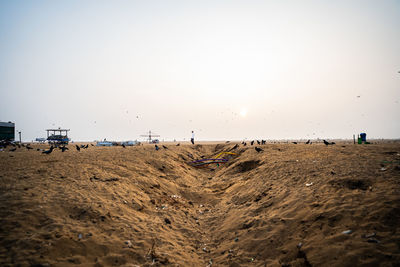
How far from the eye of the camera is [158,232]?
24.9 ft

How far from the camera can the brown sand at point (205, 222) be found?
4926mm

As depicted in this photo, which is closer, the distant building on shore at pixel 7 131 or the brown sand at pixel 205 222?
the brown sand at pixel 205 222

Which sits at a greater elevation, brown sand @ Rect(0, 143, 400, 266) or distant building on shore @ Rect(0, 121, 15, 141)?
distant building on shore @ Rect(0, 121, 15, 141)

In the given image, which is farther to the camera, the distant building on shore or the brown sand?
the distant building on shore

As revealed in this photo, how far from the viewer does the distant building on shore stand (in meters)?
45.9

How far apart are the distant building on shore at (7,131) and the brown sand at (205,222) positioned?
4952 cm

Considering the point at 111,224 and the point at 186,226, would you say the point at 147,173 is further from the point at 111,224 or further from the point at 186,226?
the point at 111,224

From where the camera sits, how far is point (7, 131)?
155ft

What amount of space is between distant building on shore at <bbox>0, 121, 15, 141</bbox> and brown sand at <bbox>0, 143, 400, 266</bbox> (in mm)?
49521

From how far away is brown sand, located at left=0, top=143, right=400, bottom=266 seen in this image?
4.93 meters

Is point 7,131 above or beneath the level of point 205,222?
above

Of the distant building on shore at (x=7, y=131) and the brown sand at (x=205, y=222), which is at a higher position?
the distant building on shore at (x=7, y=131)

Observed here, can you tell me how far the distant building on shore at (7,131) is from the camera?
4591cm

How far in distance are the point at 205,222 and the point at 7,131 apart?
59161 mm
